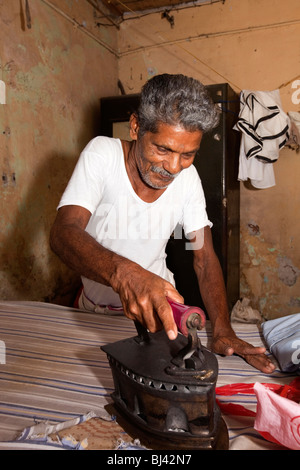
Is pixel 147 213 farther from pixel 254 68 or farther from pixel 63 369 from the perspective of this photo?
pixel 254 68

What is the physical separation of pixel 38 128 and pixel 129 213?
1.55 metres

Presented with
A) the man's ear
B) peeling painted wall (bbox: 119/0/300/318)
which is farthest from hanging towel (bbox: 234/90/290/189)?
the man's ear

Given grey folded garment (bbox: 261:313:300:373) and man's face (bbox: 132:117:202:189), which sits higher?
man's face (bbox: 132:117:202:189)

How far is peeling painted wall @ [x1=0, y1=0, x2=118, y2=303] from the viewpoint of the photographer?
2600 mm

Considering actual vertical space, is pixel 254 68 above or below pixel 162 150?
above

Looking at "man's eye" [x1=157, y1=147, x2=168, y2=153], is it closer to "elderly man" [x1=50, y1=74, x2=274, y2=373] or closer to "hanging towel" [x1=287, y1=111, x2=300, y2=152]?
"elderly man" [x1=50, y1=74, x2=274, y2=373]

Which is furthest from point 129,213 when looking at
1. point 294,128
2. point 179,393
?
point 294,128

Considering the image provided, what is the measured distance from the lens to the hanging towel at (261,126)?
3.20 metres

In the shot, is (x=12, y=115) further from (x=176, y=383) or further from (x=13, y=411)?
(x=176, y=383)

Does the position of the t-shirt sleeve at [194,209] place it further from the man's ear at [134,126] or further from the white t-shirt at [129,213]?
the man's ear at [134,126]

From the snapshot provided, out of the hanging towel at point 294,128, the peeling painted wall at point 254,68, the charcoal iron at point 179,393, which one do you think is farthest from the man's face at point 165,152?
the peeling painted wall at point 254,68

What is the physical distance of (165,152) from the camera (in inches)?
58.0

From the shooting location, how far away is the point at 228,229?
332cm

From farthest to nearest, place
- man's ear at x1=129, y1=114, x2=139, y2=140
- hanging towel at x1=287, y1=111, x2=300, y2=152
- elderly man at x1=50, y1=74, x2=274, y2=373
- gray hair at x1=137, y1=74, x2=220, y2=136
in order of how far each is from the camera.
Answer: hanging towel at x1=287, y1=111, x2=300, y2=152 → man's ear at x1=129, y1=114, x2=139, y2=140 → gray hair at x1=137, y1=74, x2=220, y2=136 → elderly man at x1=50, y1=74, x2=274, y2=373
